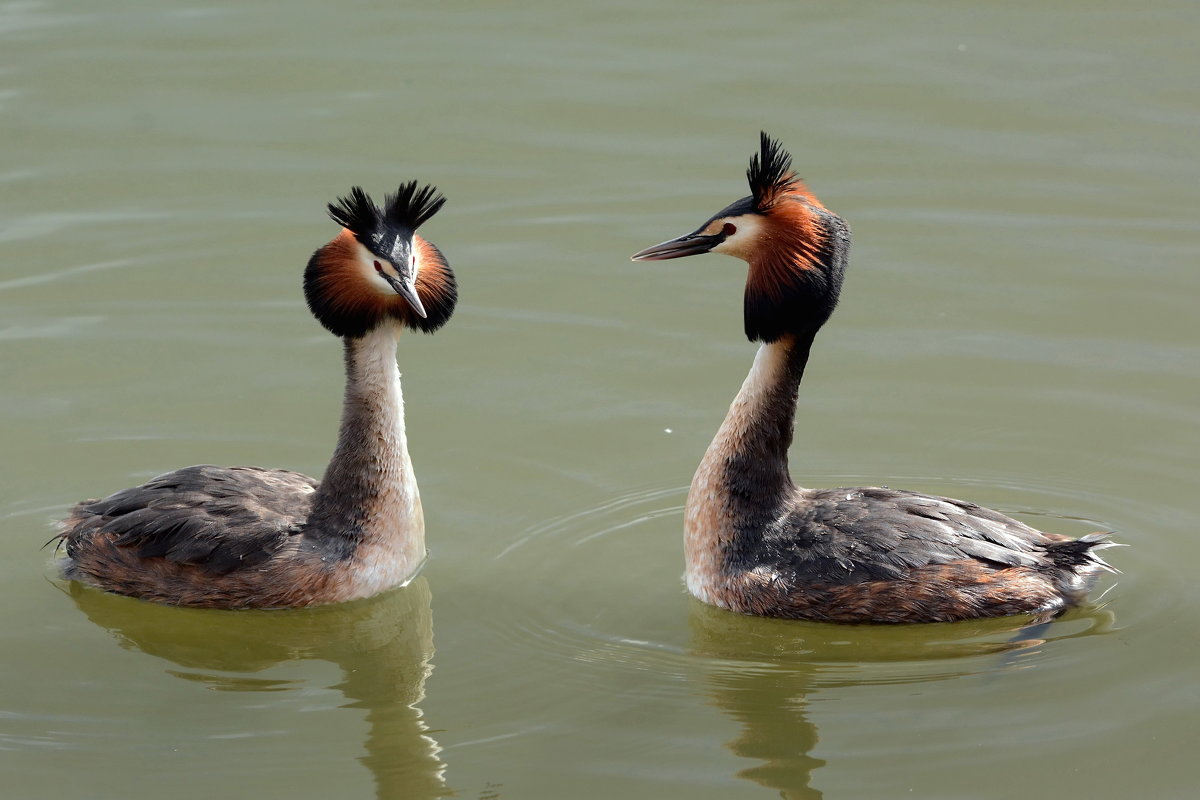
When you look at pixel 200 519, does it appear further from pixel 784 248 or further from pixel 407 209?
pixel 784 248

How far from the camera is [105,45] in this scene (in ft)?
50.9

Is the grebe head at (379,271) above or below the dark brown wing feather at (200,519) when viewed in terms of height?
above

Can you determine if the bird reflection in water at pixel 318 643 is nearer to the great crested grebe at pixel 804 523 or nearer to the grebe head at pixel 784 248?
the great crested grebe at pixel 804 523

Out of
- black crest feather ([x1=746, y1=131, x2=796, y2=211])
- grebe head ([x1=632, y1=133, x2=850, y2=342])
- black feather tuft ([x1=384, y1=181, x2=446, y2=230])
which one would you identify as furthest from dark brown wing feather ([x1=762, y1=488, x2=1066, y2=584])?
black feather tuft ([x1=384, y1=181, x2=446, y2=230])

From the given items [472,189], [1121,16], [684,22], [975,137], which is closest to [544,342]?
[472,189]

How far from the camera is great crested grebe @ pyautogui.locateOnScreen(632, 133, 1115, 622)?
8531mm

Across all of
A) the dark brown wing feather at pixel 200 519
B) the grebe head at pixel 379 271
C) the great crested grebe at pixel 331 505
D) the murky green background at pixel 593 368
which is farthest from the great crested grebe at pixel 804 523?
the dark brown wing feather at pixel 200 519

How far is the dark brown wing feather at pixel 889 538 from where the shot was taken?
8.52 meters

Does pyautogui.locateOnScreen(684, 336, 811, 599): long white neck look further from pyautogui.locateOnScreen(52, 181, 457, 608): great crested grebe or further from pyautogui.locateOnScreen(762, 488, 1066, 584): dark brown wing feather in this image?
pyautogui.locateOnScreen(52, 181, 457, 608): great crested grebe

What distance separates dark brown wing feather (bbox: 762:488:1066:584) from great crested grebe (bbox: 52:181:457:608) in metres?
1.89

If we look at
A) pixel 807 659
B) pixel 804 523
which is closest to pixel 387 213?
pixel 804 523

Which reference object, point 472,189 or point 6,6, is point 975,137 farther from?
point 6,6

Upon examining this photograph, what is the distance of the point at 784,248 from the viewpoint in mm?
8750

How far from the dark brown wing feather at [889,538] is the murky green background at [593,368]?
32 centimetres
